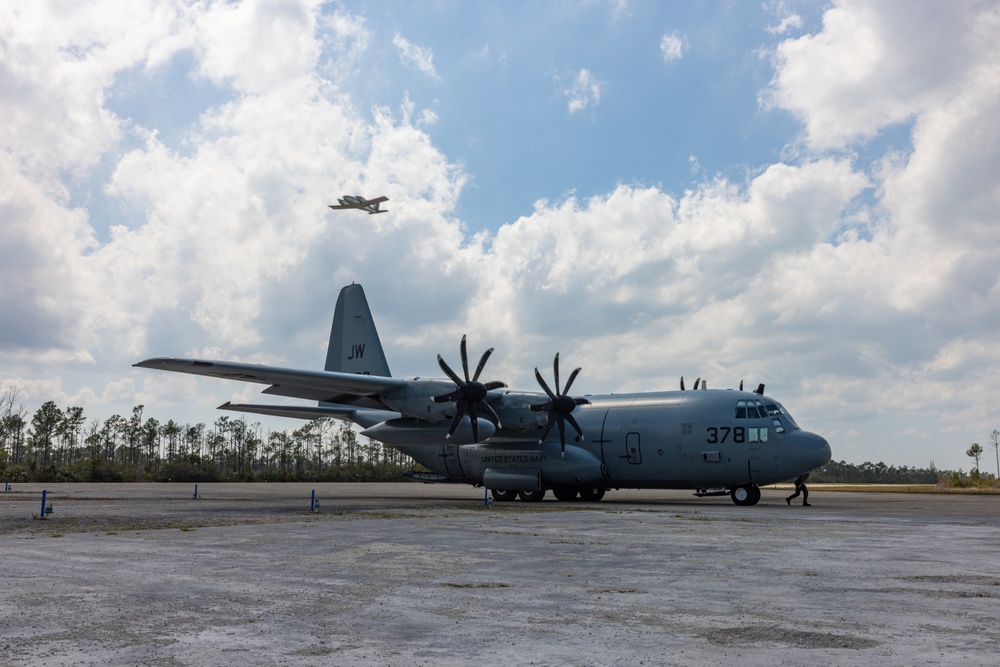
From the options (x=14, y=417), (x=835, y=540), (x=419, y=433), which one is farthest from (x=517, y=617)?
(x=14, y=417)

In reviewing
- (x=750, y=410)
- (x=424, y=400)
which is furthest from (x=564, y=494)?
(x=750, y=410)

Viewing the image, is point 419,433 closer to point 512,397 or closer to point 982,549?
point 512,397

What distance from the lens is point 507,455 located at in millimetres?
33312

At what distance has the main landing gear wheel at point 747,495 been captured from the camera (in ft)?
96.0

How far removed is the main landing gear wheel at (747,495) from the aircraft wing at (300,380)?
13.3m

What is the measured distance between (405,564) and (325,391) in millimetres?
20237

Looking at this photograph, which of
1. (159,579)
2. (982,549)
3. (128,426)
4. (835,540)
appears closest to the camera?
(159,579)

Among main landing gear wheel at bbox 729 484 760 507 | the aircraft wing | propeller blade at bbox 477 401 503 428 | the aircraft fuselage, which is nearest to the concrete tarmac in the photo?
the aircraft wing

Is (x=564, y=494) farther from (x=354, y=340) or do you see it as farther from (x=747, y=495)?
(x=354, y=340)

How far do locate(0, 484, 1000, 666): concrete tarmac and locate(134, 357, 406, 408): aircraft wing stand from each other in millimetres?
8787

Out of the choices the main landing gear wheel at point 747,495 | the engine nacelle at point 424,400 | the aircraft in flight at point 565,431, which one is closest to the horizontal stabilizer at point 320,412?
the aircraft in flight at point 565,431

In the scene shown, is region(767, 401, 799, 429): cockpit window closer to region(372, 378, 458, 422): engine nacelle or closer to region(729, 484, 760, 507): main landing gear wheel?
region(729, 484, 760, 507): main landing gear wheel

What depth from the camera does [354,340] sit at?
38812mm

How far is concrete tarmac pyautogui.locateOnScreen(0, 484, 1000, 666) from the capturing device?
6230 millimetres
